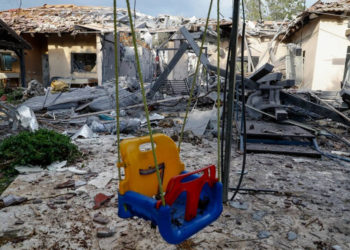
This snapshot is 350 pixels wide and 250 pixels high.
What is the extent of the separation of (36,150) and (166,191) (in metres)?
3.25

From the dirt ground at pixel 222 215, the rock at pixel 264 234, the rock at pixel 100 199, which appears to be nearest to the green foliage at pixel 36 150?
the dirt ground at pixel 222 215

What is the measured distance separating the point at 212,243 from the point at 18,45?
1332 centimetres

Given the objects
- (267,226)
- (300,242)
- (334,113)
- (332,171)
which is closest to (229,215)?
(267,226)

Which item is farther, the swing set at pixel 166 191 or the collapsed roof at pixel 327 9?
the collapsed roof at pixel 327 9

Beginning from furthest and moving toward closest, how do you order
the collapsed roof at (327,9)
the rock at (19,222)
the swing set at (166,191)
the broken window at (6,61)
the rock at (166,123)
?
the broken window at (6,61) → the collapsed roof at (327,9) → the rock at (166,123) → the rock at (19,222) → the swing set at (166,191)

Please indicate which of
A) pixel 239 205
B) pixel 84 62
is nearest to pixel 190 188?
pixel 239 205

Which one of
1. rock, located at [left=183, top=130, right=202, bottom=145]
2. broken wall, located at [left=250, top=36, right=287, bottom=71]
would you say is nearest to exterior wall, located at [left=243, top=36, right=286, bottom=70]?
broken wall, located at [left=250, top=36, right=287, bottom=71]

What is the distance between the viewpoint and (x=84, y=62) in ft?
52.3

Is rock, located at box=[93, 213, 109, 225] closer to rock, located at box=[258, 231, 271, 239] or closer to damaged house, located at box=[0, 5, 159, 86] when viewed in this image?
rock, located at box=[258, 231, 271, 239]

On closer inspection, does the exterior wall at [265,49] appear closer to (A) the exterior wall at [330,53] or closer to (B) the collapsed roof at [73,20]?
(B) the collapsed roof at [73,20]

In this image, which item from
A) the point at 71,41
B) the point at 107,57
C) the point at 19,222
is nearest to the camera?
the point at 19,222

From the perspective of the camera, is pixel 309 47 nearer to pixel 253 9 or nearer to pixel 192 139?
pixel 192 139

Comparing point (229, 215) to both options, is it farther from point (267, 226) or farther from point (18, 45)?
point (18, 45)

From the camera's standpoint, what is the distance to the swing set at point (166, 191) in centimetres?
176
